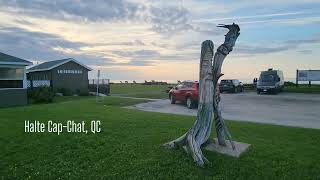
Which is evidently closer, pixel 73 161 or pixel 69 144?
pixel 73 161

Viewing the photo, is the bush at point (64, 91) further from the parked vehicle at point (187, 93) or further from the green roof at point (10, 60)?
the parked vehicle at point (187, 93)

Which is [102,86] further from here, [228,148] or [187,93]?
[228,148]

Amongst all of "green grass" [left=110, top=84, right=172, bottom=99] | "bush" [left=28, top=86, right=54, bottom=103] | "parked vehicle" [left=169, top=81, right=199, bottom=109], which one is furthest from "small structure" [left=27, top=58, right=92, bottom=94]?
"parked vehicle" [left=169, top=81, right=199, bottom=109]

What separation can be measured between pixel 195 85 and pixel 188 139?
671 inches

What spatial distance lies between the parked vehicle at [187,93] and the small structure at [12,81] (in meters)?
10.5

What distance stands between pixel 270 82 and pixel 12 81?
2454cm

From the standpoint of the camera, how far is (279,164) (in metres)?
8.80

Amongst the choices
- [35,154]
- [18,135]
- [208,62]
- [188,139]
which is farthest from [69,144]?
[208,62]

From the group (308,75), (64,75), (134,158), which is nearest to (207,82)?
(134,158)

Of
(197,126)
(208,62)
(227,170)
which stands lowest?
(227,170)

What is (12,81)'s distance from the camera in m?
27.4

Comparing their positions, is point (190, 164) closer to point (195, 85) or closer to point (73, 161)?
point (73, 161)

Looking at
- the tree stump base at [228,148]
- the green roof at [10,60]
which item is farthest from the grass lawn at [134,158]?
the green roof at [10,60]

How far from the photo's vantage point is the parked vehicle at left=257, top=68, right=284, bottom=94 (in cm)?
3931
